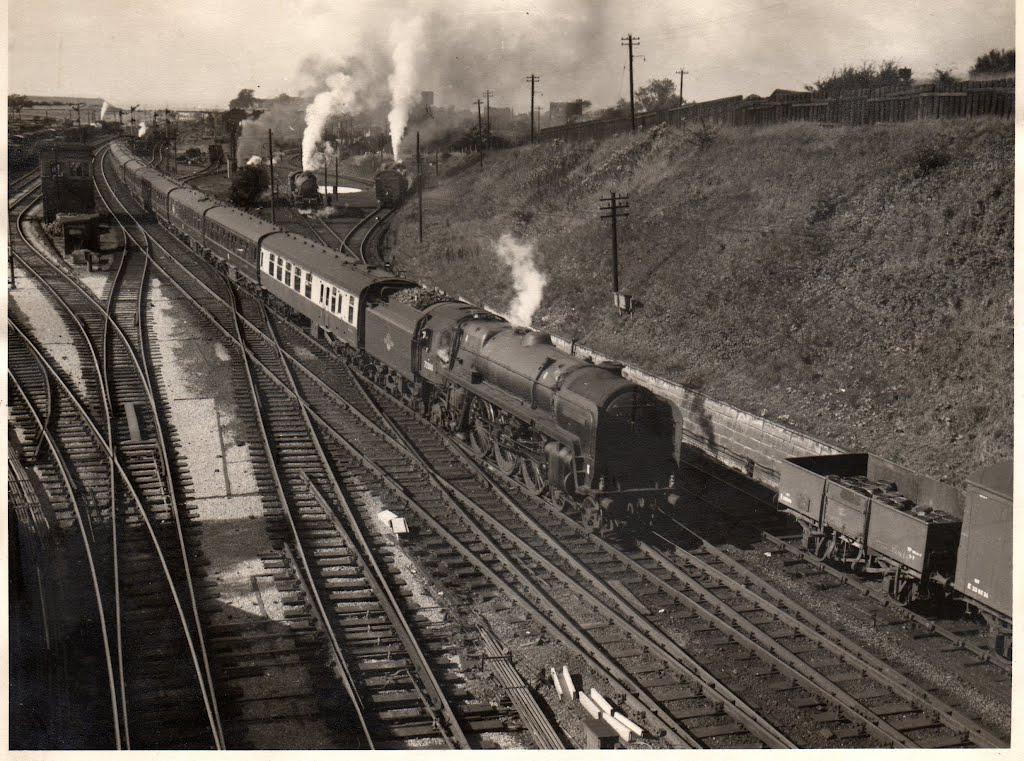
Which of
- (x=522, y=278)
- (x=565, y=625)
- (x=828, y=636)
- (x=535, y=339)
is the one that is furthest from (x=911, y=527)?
(x=522, y=278)

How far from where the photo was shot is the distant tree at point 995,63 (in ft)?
39.7

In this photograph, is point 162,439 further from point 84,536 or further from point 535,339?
point 535,339

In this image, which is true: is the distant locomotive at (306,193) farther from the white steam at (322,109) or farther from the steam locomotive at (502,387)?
the steam locomotive at (502,387)

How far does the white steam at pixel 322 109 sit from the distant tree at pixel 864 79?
688 inches

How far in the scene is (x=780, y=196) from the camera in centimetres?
3073

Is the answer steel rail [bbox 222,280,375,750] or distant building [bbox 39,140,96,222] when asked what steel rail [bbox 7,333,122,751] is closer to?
steel rail [bbox 222,280,375,750]

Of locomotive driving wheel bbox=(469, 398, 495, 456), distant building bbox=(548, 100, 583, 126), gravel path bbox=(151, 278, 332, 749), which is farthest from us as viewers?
distant building bbox=(548, 100, 583, 126)

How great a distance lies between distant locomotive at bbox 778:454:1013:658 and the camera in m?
12.4

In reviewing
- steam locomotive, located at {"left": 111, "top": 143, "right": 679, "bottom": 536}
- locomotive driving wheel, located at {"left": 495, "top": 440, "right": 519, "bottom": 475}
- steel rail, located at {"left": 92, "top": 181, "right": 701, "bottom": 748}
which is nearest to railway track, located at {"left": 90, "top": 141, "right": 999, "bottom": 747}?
steel rail, located at {"left": 92, "top": 181, "right": 701, "bottom": 748}

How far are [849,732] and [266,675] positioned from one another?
24.1 feet

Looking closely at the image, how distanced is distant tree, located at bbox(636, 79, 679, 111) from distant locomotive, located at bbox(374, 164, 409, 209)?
14.7 meters

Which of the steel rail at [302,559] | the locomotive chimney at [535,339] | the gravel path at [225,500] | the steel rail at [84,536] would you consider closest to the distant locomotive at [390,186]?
the gravel path at [225,500]

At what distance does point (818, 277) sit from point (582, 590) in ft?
49.2

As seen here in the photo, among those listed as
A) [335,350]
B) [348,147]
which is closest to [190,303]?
[335,350]
